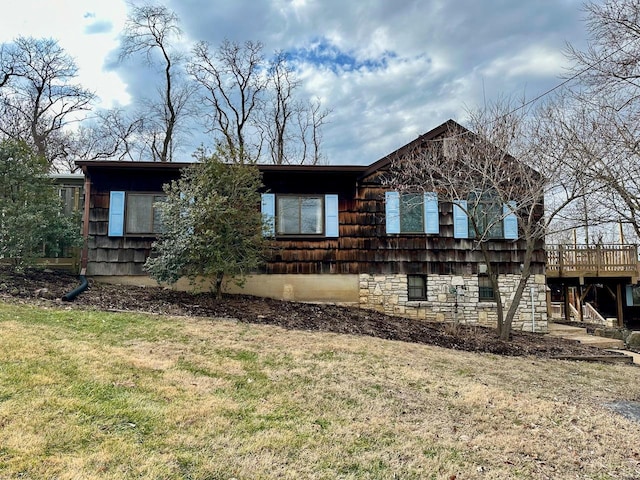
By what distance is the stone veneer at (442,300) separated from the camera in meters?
11.0

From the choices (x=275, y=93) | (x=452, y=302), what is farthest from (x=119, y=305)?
(x=275, y=93)

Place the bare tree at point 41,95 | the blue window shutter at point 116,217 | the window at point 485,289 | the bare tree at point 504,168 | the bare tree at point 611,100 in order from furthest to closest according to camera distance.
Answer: the bare tree at point 41,95
the window at point 485,289
the blue window shutter at point 116,217
the bare tree at point 504,168
the bare tree at point 611,100

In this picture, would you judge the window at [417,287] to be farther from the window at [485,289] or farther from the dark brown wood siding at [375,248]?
the window at [485,289]

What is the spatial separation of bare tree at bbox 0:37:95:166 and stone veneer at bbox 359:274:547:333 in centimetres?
1721

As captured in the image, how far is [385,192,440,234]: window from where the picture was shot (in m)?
11.1

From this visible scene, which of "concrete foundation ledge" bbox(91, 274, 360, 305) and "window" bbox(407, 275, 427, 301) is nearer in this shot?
"concrete foundation ledge" bbox(91, 274, 360, 305)

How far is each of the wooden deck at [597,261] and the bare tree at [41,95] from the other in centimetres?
2215

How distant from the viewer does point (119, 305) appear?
27.1ft

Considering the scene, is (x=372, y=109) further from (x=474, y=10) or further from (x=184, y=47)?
(x=184, y=47)

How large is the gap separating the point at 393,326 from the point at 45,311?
6.59 metres

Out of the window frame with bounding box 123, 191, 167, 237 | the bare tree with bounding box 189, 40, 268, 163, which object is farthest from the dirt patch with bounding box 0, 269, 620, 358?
the bare tree with bounding box 189, 40, 268, 163

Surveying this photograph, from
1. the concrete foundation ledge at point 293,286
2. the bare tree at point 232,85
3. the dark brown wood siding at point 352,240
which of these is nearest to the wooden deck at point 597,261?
the dark brown wood siding at point 352,240

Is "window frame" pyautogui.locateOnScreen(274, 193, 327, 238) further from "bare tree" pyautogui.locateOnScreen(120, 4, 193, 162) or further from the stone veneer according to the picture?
"bare tree" pyautogui.locateOnScreen(120, 4, 193, 162)

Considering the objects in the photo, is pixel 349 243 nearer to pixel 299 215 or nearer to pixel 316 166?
pixel 299 215
